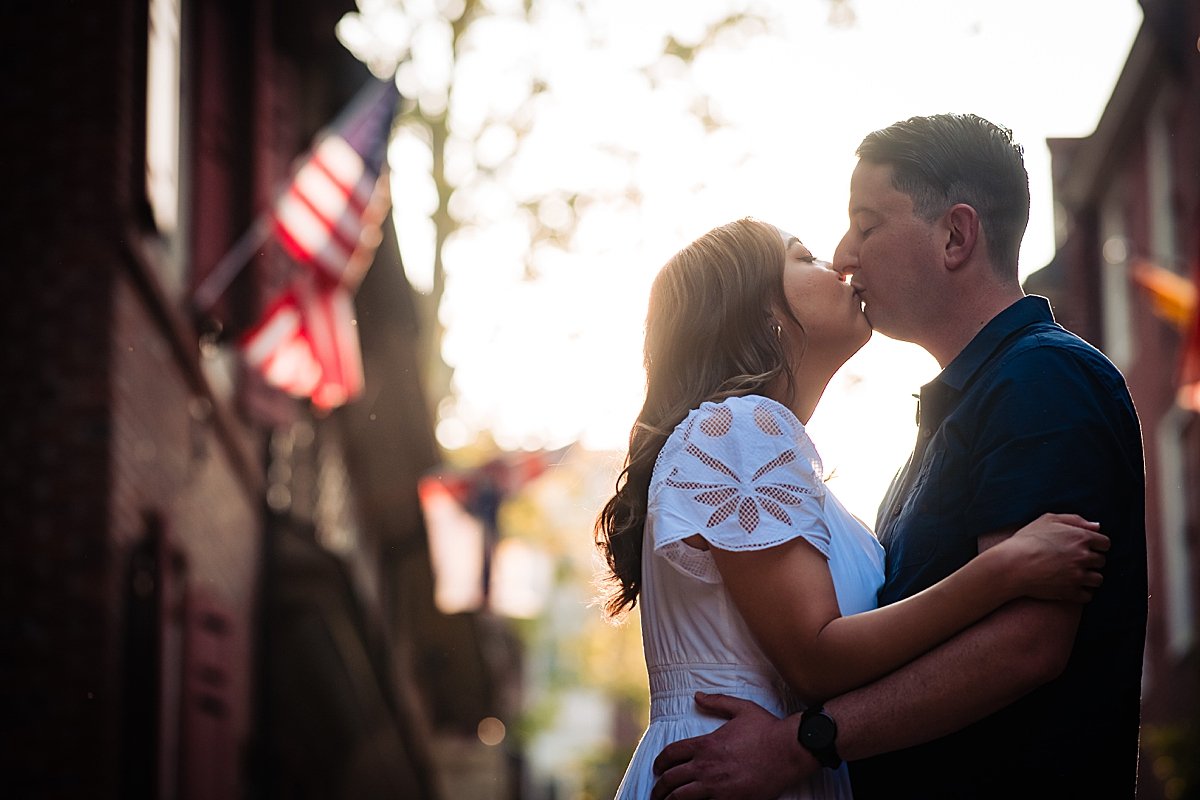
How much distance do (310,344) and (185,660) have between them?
6.95 ft

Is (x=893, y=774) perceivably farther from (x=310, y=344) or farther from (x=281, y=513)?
(x=281, y=513)

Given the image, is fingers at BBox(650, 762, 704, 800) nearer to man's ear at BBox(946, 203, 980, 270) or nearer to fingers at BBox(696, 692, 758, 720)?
fingers at BBox(696, 692, 758, 720)

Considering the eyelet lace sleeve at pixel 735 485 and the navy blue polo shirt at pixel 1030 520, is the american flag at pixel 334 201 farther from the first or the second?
the navy blue polo shirt at pixel 1030 520

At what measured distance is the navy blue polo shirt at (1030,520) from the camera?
10.9 ft

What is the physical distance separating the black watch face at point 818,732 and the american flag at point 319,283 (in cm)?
778

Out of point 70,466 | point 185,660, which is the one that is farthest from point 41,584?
point 185,660

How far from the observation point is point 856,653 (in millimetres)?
3318

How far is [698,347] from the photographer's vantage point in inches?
148

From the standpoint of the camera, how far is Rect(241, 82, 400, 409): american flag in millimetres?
10742

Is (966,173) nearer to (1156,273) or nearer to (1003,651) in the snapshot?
(1003,651)

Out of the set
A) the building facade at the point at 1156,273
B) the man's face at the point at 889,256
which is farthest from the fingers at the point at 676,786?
the building facade at the point at 1156,273

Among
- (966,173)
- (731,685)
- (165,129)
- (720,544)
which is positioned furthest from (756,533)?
(165,129)

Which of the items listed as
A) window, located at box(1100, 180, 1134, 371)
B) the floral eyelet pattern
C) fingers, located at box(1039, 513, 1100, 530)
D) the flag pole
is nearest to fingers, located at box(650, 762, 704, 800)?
the floral eyelet pattern

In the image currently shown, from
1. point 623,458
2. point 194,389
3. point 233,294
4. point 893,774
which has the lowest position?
point 893,774
